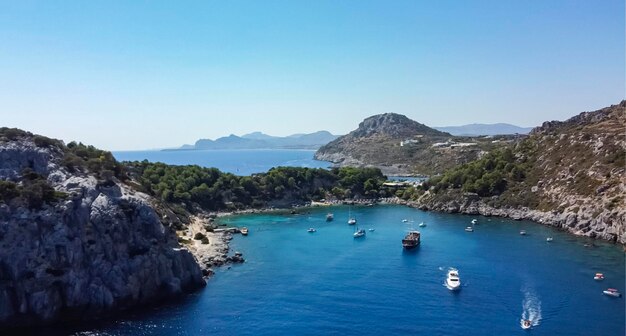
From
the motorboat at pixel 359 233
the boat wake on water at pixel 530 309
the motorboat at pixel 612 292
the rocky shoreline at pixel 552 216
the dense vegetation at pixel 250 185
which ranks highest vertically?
the dense vegetation at pixel 250 185

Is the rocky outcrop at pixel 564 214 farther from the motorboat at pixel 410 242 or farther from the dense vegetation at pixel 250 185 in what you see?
the motorboat at pixel 410 242

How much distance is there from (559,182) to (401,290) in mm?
73535

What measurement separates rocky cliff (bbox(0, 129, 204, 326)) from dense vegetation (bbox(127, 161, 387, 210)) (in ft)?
165

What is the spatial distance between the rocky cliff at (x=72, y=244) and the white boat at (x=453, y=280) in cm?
3753

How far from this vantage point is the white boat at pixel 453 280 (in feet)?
245

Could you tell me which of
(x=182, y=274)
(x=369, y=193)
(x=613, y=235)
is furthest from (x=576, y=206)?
(x=182, y=274)

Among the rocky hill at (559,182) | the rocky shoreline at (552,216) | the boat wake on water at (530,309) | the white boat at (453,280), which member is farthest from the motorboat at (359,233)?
the boat wake on water at (530,309)

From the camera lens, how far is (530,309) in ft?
218

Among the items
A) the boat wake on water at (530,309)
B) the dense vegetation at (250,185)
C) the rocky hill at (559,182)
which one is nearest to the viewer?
the boat wake on water at (530,309)

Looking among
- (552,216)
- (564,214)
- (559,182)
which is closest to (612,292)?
(564,214)

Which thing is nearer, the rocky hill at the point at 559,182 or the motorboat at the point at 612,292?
the motorboat at the point at 612,292

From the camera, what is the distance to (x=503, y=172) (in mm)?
149750

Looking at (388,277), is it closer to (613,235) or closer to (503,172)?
(613,235)

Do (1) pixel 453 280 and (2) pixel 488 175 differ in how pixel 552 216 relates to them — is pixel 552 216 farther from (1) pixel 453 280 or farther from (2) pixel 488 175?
(1) pixel 453 280
